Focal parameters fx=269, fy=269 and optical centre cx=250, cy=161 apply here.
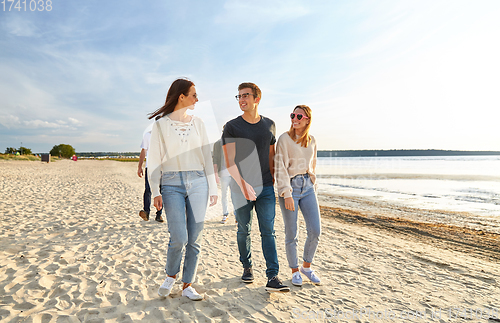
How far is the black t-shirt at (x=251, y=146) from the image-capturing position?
2998 millimetres

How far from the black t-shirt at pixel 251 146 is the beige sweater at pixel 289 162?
0.14 m

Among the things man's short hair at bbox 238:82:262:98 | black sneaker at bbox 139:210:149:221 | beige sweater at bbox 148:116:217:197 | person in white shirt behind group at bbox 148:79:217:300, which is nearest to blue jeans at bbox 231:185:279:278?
person in white shirt behind group at bbox 148:79:217:300

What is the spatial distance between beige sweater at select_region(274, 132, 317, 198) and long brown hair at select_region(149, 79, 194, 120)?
1.22 meters

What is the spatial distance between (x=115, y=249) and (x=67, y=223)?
8.30ft

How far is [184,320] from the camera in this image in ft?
8.49

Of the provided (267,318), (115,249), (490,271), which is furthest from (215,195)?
(490,271)

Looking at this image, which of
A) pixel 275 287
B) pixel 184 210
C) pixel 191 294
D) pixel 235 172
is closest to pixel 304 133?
pixel 235 172

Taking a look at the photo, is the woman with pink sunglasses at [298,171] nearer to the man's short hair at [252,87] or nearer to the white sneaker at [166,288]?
the man's short hair at [252,87]

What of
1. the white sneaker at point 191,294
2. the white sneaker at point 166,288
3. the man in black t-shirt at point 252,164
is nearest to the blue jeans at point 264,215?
the man in black t-shirt at point 252,164

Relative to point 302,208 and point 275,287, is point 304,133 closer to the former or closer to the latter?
point 302,208

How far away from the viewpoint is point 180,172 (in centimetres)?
265

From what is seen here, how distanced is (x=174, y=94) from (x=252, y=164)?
112cm

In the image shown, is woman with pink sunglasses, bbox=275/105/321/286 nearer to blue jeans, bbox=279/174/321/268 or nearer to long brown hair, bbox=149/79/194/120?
blue jeans, bbox=279/174/321/268

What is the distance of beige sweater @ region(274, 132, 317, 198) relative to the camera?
3098mm
